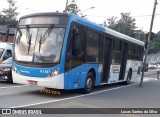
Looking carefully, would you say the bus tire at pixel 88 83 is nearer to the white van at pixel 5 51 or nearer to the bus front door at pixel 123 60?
the bus front door at pixel 123 60

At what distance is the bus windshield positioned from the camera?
38.1 ft

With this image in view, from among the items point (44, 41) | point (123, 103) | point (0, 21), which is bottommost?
point (123, 103)

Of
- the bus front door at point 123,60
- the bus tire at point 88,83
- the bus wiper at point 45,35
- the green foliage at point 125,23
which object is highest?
the green foliage at point 125,23

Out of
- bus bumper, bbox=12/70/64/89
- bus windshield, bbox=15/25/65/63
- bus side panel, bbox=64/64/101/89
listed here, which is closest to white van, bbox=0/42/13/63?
bus windshield, bbox=15/25/65/63

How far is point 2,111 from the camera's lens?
8.33 m

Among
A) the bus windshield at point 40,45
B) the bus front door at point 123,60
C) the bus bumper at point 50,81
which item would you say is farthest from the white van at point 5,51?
the bus bumper at point 50,81

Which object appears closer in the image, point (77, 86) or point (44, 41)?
point (44, 41)

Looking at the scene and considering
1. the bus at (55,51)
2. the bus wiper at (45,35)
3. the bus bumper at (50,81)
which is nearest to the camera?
the bus bumper at (50,81)

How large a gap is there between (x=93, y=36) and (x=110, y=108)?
15.2ft

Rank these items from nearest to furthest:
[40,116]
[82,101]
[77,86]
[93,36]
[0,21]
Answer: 1. [40,116]
2. [82,101]
3. [77,86]
4. [93,36]
5. [0,21]

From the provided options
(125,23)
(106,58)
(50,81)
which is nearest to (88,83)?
(106,58)

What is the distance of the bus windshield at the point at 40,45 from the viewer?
38.1 feet

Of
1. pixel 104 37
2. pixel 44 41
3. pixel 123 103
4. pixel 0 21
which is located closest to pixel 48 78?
pixel 44 41

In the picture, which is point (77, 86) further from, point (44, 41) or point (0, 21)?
point (0, 21)
